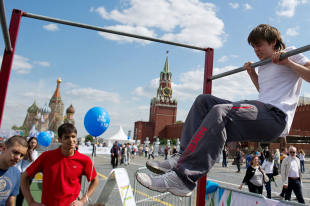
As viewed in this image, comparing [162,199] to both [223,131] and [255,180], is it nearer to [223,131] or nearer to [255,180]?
[255,180]

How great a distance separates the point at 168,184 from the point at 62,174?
1.35 meters

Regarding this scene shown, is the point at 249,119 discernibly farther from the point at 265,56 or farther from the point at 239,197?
the point at 239,197

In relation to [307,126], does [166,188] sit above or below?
below

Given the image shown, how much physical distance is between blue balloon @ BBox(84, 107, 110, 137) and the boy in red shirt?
186 inches

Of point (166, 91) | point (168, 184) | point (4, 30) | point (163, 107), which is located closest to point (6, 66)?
point (4, 30)

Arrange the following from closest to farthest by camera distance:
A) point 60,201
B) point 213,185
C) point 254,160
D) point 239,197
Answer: point 60,201 → point 239,197 → point 213,185 → point 254,160

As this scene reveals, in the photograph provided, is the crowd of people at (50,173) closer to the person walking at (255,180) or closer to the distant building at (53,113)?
the person walking at (255,180)

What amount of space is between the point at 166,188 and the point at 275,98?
0.87 metres

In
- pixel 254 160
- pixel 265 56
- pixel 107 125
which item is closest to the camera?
pixel 265 56

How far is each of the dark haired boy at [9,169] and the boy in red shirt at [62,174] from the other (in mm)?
90

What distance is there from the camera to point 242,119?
1576 millimetres

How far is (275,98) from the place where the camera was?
5.56 ft

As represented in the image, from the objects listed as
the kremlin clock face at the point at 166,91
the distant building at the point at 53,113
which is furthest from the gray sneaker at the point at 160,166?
the distant building at the point at 53,113

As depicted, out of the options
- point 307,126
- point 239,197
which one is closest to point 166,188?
point 239,197
